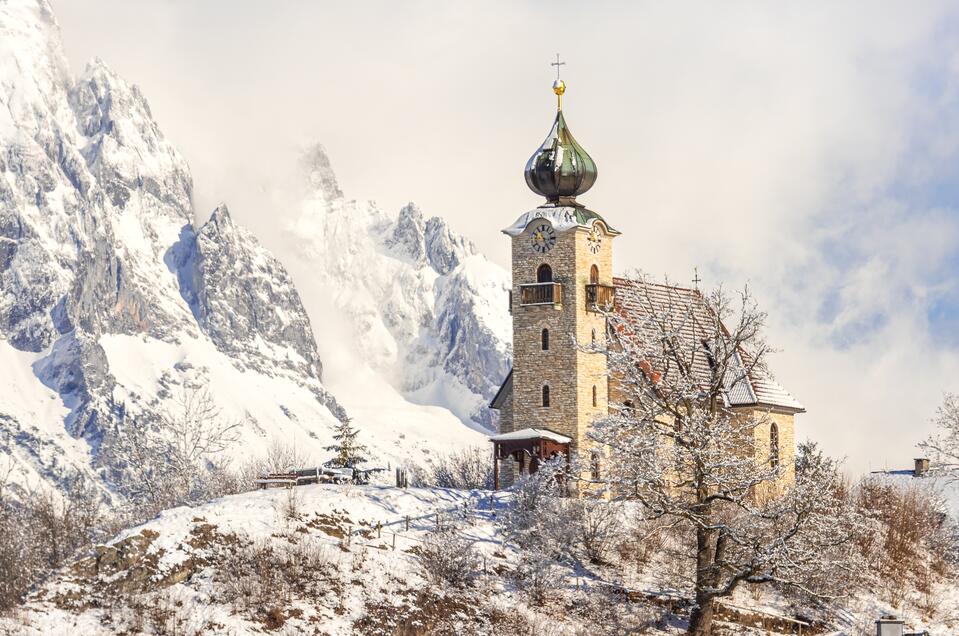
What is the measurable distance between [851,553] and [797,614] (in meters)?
3.83

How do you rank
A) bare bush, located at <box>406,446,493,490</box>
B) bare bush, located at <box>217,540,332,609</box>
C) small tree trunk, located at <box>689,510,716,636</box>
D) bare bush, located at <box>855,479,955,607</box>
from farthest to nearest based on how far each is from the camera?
bare bush, located at <box>406,446,493,490</box> → bare bush, located at <box>855,479,955,607</box> → small tree trunk, located at <box>689,510,716,636</box> → bare bush, located at <box>217,540,332,609</box>

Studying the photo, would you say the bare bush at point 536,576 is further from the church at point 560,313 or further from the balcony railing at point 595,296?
the balcony railing at point 595,296

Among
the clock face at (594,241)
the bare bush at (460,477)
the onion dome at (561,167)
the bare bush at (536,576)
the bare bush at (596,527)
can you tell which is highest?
the onion dome at (561,167)

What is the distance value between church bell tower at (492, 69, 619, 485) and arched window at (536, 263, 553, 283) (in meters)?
0.04

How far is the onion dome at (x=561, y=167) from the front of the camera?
72125 millimetres

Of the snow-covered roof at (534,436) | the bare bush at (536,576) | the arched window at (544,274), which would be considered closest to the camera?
the bare bush at (536,576)

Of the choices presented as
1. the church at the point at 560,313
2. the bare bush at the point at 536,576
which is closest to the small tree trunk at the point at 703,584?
the bare bush at the point at 536,576

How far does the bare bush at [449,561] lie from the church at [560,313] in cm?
1706

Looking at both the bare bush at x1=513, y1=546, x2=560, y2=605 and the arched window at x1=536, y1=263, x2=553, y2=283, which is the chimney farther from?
the arched window at x1=536, y1=263, x2=553, y2=283

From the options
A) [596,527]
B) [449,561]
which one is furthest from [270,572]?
[596,527]

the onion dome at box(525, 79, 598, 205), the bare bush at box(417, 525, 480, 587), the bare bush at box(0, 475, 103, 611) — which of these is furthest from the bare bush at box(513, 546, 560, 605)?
the onion dome at box(525, 79, 598, 205)

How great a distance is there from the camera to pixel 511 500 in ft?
186

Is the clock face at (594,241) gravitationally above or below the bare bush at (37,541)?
above

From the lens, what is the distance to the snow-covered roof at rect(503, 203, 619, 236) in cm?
7069
